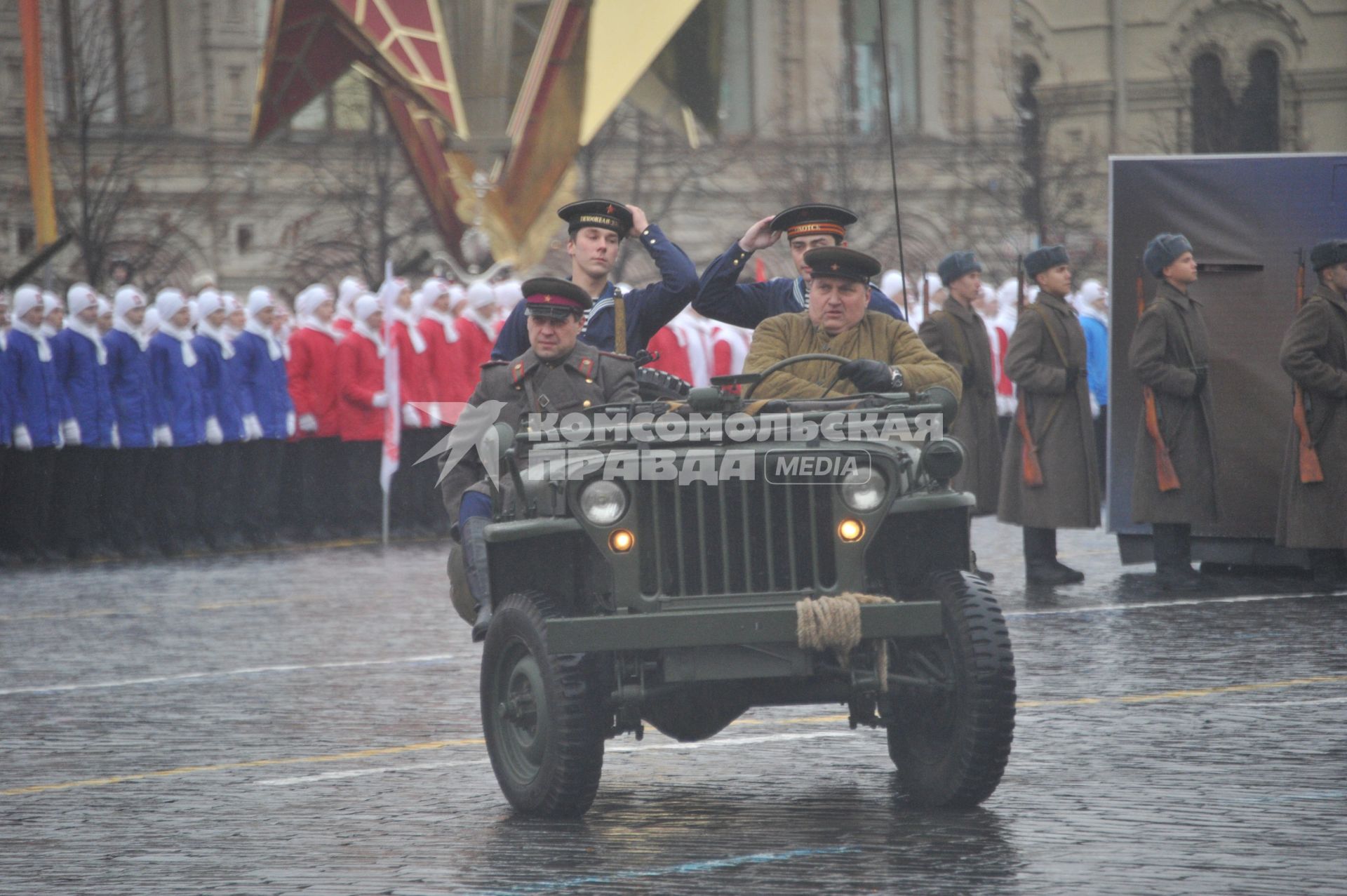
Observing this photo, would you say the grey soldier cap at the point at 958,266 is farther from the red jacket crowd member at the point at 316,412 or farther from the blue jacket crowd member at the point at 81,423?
the blue jacket crowd member at the point at 81,423

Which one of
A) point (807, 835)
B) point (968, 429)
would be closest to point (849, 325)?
point (807, 835)

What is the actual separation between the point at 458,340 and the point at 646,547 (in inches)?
561

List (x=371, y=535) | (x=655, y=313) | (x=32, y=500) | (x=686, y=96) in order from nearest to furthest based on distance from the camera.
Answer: (x=655, y=313) < (x=32, y=500) < (x=371, y=535) < (x=686, y=96)

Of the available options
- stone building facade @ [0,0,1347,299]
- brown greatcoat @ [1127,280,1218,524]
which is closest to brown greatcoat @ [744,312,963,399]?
brown greatcoat @ [1127,280,1218,524]

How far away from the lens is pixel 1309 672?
32.0 feet

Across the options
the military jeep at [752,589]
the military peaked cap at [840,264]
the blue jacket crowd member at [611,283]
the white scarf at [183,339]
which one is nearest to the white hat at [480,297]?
the white scarf at [183,339]

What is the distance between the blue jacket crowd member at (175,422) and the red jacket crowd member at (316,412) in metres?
1.04

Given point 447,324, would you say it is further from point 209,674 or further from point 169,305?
point 209,674

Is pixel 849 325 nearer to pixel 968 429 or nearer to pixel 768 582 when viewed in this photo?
pixel 768 582

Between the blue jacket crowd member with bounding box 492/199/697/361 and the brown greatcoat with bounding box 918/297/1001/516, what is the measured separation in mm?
5487

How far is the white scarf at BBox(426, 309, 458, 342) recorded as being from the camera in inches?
825

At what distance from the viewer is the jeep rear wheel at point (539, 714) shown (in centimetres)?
693

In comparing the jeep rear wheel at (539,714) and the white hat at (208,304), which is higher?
the white hat at (208,304)

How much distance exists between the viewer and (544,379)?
825 centimetres
